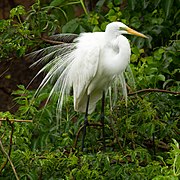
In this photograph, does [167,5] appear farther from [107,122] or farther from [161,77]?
[107,122]

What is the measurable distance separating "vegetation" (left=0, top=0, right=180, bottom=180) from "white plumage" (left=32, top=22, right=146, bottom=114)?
76mm

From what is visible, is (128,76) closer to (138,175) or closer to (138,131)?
(138,131)

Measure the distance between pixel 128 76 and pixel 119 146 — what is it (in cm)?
42

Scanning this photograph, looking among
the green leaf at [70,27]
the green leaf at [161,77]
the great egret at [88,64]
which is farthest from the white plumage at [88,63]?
the green leaf at [70,27]

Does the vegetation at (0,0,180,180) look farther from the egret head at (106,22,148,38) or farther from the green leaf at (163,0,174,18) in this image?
the egret head at (106,22,148,38)

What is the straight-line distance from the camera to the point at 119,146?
2.97 m

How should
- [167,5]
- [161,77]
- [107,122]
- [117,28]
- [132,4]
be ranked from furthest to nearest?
[132,4]
[167,5]
[161,77]
[107,122]
[117,28]

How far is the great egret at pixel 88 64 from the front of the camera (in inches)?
118

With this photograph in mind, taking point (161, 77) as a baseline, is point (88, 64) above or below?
above

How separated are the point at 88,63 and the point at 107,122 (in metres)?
0.29

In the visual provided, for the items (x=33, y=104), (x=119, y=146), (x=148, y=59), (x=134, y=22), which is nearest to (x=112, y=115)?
(x=119, y=146)

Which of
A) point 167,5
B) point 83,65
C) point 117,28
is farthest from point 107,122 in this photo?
point 167,5

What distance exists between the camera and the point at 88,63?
303 cm

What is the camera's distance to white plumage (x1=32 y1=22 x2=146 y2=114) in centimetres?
301
